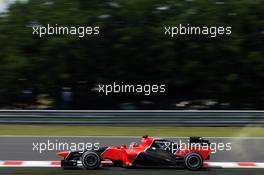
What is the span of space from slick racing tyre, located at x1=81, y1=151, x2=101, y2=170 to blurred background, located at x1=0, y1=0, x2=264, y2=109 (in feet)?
21.4

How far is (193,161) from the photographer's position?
22.2ft

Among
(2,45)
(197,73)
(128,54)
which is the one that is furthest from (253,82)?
(2,45)

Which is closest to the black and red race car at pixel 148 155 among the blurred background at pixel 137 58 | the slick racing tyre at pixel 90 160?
the slick racing tyre at pixel 90 160

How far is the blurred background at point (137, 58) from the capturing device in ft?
44.9

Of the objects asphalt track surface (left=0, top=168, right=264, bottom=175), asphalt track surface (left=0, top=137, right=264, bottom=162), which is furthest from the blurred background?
asphalt track surface (left=0, top=168, right=264, bottom=175)

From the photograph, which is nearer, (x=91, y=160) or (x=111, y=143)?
(x=91, y=160)

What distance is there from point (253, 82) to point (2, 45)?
677 cm

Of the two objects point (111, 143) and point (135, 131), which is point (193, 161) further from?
point (135, 131)

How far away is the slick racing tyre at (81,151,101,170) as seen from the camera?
6.61 metres

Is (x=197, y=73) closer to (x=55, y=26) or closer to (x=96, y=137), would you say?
(x=55, y=26)

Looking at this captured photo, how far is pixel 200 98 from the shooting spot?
45.5 feet

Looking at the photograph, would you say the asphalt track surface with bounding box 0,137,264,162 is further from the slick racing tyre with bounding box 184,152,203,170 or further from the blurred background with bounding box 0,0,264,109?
the blurred background with bounding box 0,0,264,109

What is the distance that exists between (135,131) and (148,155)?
4252 mm

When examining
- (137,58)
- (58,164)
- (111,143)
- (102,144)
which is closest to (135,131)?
(111,143)
